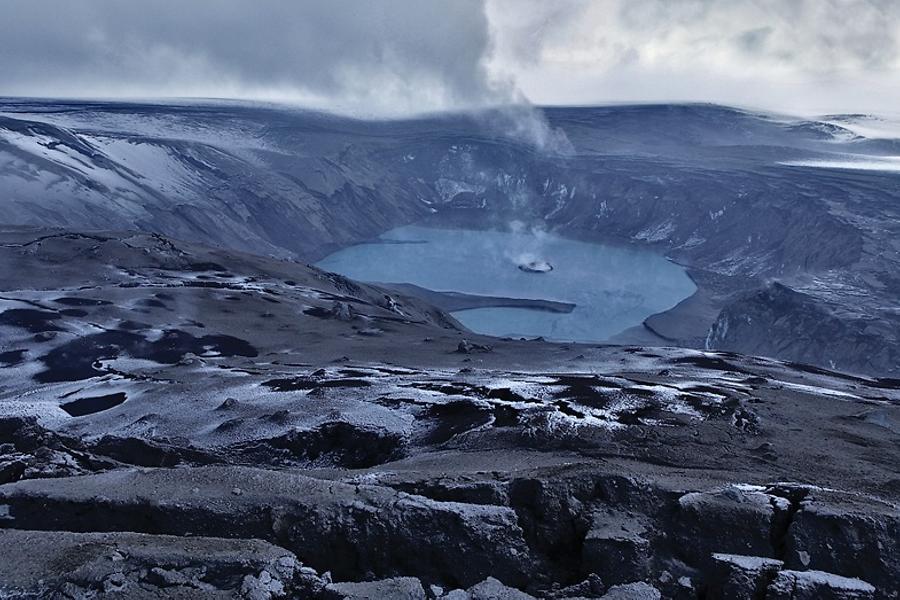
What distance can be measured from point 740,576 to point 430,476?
15.1ft

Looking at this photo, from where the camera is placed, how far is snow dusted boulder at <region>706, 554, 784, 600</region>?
30.5 feet

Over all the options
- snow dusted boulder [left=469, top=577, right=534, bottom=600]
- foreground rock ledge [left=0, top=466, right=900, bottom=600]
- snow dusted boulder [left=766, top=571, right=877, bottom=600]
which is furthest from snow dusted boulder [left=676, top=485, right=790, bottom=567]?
snow dusted boulder [left=469, top=577, right=534, bottom=600]

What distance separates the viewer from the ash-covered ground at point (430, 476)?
927 cm

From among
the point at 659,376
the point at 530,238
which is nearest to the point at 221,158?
the point at 530,238

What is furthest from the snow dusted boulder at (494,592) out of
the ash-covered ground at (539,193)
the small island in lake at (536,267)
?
the small island in lake at (536,267)

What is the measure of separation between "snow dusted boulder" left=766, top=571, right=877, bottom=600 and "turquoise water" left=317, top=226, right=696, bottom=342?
63.4m

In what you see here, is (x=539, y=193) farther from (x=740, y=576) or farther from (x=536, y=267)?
(x=740, y=576)

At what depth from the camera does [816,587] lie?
9258mm

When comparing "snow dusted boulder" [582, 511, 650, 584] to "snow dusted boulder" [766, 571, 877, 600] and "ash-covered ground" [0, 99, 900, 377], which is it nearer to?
"snow dusted boulder" [766, 571, 877, 600]

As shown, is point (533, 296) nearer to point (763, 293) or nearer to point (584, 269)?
point (584, 269)

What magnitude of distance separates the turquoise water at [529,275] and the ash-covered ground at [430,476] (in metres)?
50.4

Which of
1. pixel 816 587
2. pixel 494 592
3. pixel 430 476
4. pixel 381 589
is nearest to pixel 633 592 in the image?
pixel 494 592

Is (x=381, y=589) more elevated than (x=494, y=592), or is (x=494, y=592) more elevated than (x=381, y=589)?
(x=381, y=589)

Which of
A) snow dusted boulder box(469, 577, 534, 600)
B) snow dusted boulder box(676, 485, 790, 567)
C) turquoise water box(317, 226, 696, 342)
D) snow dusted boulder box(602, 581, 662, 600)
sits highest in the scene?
snow dusted boulder box(676, 485, 790, 567)
